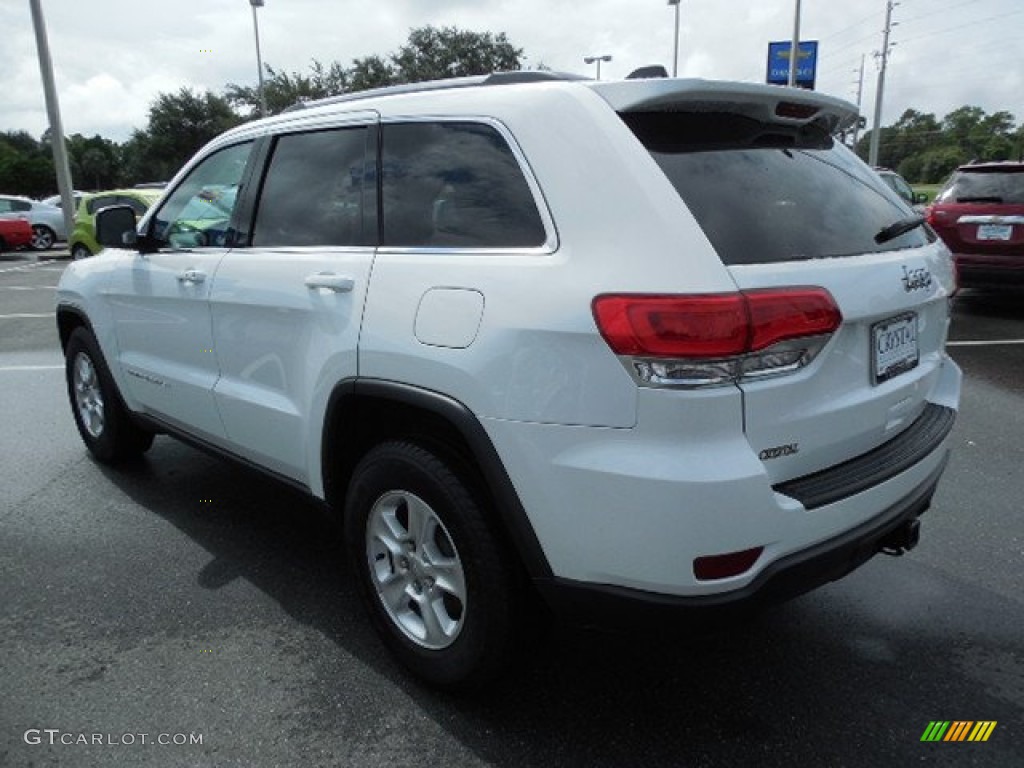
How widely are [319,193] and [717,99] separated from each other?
4.82 feet

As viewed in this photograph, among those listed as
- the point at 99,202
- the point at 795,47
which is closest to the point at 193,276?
the point at 99,202

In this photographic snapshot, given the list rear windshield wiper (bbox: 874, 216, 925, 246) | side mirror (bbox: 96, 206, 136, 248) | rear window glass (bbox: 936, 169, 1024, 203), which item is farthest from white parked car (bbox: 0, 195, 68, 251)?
rear windshield wiper (bbox: 874, 216, 925, 246)

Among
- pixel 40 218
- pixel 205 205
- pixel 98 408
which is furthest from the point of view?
pixel 40 218

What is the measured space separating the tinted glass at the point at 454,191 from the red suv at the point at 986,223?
808 cm

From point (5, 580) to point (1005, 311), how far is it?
10353 mm

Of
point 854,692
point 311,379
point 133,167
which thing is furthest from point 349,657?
point 133,167

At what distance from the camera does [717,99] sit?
223cm

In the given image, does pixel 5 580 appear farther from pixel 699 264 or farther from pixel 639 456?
pixel 699 264

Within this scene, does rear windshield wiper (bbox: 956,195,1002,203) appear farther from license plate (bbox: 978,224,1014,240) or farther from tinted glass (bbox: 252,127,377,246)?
tinted glass (bbox: 252,127,377,246)

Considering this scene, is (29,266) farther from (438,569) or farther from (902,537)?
(902,537)

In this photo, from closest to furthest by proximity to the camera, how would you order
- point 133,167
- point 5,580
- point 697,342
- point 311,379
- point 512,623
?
point 697,342
point 512,623
point 311,379
point 5,580
point 133,167

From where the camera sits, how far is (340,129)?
9.53 ft

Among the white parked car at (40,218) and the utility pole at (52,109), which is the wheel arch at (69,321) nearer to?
the utility pole at (52,109)

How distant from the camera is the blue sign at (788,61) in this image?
86.2ft
